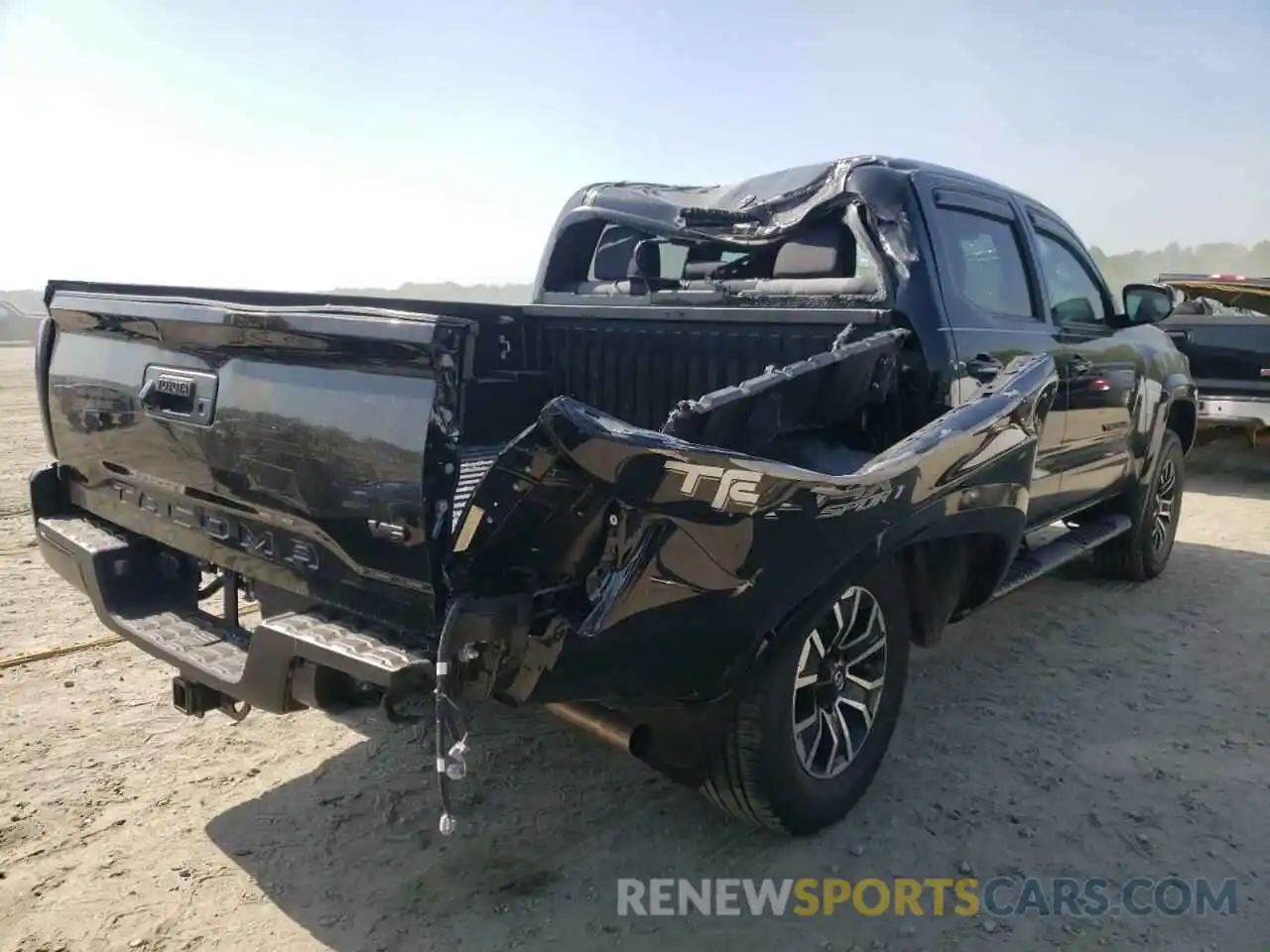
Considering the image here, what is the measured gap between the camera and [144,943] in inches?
97.7

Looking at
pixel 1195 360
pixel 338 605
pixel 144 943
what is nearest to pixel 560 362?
pixel 338 605

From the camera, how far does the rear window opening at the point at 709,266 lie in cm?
382

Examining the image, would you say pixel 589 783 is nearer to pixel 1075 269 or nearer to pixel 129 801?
pixel 129 801

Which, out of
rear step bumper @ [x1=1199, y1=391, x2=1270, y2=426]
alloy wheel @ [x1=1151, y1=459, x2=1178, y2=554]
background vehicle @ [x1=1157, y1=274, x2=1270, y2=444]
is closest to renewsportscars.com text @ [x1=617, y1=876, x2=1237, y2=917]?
alloy wheel @ [x1=1151, y1=459, x2=1178, y2=554]

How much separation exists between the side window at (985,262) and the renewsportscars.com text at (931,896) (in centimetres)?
211

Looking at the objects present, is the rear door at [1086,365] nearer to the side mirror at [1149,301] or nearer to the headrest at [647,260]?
the side mirror at [1149,301]

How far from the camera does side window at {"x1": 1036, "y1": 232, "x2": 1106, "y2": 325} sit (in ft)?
15.4

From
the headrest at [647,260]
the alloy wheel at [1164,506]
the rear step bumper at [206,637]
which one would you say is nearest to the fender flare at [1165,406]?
the alloy wheel at [1164,506]

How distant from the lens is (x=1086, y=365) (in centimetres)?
461

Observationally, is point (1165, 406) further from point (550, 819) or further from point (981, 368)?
point (550, 819)

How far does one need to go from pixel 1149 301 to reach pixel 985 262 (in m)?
1.44

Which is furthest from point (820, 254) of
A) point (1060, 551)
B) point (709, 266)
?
point (1060, 551)

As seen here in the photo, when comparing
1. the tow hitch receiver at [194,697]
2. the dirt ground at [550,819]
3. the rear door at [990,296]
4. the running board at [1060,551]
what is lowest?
the dirt ground at [550,819]

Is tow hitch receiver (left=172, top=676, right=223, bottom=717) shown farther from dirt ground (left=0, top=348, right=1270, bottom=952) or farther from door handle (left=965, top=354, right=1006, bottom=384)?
door handle (left=965, top=354, right=1006, bottom=384)
